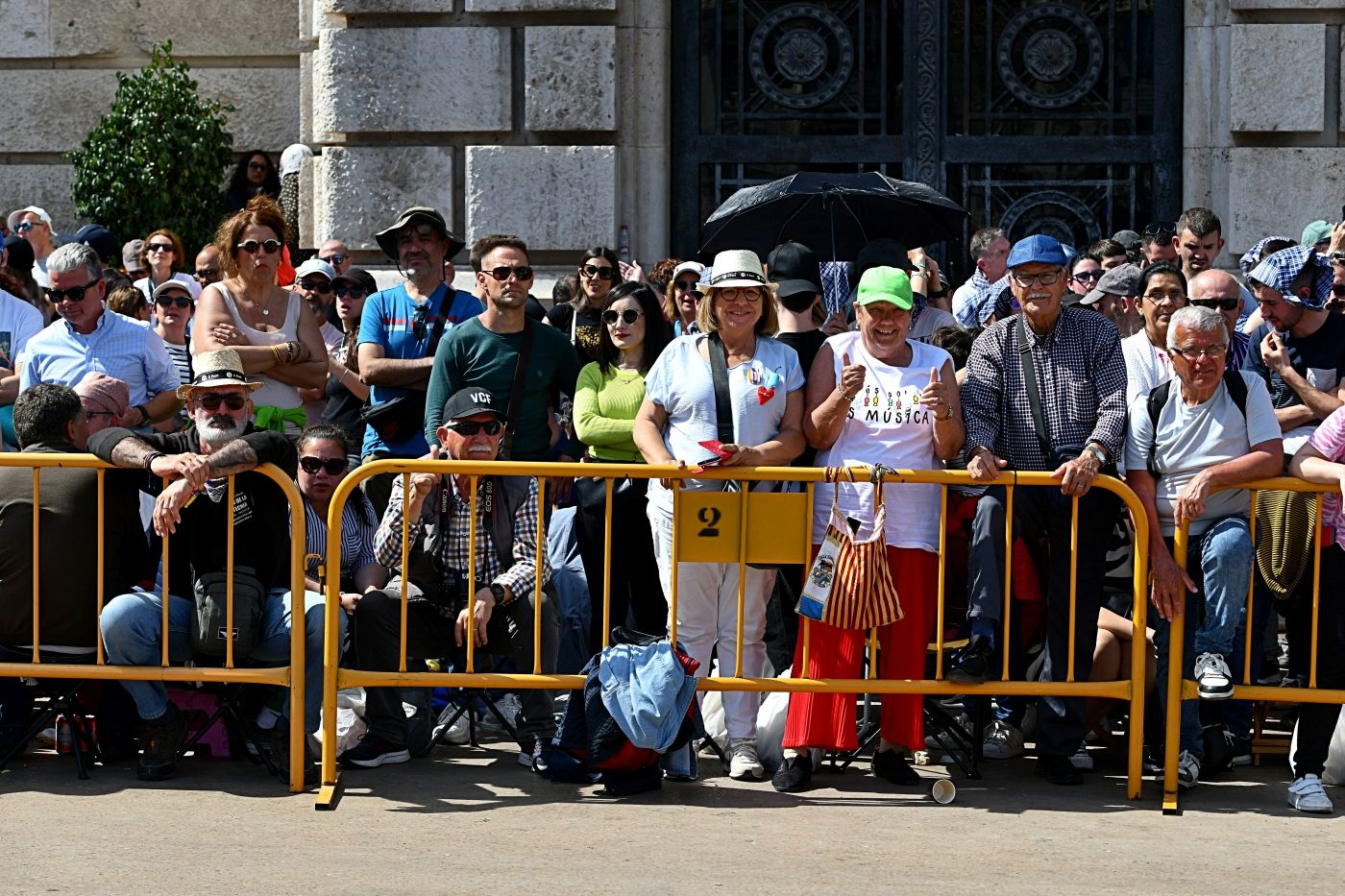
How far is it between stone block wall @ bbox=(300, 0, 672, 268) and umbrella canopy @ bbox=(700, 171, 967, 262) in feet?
6.31

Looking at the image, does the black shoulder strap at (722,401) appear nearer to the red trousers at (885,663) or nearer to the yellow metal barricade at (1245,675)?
the red trousers at (885,663)

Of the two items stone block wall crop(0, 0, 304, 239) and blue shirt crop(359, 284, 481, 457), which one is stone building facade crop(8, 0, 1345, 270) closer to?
stone block wall crop(0, 0, 304, 239)

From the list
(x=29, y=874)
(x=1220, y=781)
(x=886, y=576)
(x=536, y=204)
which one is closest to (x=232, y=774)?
(x=29, y=874)

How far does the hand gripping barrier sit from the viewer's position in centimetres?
712

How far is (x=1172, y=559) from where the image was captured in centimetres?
722

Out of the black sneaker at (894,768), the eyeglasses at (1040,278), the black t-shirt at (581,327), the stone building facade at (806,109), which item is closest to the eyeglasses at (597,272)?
the black t-shirt at (581,327)

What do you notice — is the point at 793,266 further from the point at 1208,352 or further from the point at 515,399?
the point at 1208,352

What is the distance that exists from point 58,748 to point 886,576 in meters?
3.19

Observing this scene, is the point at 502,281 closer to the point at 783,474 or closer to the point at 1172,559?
the point at 783,474

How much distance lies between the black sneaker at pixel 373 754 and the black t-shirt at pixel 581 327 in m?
2.02

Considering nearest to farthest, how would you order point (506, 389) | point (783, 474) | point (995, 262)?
1. point (783, 474)
2. point (506, 389)
3. point (995, 262)

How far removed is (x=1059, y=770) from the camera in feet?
24.5

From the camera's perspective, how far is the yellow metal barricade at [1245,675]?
7.15 m

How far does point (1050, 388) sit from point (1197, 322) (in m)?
0.60
